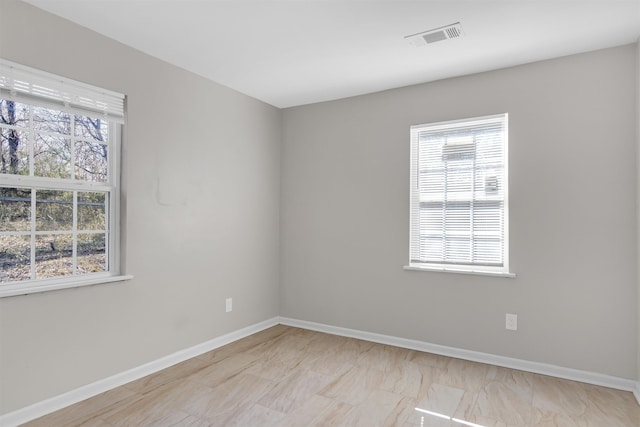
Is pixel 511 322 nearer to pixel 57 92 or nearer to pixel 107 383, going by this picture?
pixel 107 383

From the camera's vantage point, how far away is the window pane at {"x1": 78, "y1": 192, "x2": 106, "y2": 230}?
2.61 meters

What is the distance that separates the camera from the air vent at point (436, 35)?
96.8 inches

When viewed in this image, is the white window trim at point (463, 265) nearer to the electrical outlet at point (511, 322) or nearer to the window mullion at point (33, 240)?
the electrical outlet at point (511, 322)

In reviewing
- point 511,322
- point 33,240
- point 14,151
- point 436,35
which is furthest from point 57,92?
point 511,322

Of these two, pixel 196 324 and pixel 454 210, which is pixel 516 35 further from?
pixel 196 324

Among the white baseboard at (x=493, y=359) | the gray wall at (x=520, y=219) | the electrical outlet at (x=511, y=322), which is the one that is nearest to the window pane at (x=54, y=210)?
the gray wall at (x=520, y=219)

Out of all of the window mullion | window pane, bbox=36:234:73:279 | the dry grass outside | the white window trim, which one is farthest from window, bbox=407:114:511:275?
the window mullion

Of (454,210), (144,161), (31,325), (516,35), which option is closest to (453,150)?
(454,210)

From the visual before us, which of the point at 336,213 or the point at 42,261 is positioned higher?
the point at 336,213

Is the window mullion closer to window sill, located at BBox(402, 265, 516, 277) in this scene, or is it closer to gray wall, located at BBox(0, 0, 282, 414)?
gray wall, located at BBox(0, 0, 282, 414)

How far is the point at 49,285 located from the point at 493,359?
10.9 feet

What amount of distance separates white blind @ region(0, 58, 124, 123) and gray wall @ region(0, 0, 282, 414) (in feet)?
0.19

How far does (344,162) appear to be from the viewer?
3.93 m

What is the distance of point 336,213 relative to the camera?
3986 millimetres
